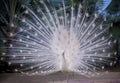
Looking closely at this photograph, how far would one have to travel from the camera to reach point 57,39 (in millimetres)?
2420

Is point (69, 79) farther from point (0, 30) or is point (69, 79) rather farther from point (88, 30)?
point (0, 30)

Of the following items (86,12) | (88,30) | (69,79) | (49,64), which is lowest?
(69,79)

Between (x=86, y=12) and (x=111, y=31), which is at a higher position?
(x=86, y=12)

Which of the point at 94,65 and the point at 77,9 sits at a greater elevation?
the point at 77,9

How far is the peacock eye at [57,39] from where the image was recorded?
8.07 feet

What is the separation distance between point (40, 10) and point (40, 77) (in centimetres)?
76

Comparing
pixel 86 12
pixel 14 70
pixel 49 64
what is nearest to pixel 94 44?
pixel 86 12

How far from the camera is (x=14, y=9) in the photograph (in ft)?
8.71

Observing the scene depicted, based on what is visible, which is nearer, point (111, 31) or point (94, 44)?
point (94, 44)

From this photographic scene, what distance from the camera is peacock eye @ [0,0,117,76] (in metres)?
2.46

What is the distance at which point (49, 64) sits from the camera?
2.53 m

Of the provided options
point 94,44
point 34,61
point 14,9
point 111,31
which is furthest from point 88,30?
point 14,9

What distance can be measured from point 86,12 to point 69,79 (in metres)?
0.79

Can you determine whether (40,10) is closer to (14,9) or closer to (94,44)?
(14,9)
